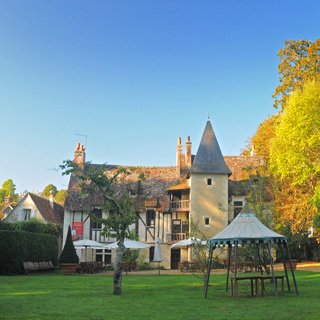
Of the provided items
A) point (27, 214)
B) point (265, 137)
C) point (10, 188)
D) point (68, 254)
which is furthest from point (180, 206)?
point (10, 188)

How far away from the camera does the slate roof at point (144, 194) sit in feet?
132

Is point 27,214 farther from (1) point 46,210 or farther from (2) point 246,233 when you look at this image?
(2) point 246,233

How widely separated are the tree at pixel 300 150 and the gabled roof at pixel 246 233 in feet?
44.1

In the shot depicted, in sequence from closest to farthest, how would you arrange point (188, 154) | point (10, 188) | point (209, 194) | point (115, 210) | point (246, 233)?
point (246, 233) < point (115, 210) < point (209, 194) < point (188, 154) < point (10, 188)

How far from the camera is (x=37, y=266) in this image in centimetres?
2983

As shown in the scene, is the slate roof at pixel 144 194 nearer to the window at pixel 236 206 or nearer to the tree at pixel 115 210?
the window at pixel 236 206

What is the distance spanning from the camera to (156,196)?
136 feet

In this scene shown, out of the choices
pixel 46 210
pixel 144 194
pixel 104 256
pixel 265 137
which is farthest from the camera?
pixel 46 210

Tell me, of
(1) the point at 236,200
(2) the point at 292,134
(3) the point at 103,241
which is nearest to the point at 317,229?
(2) the point at 292,134

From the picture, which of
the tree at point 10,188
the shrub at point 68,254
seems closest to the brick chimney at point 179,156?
the shrub at point 68,254

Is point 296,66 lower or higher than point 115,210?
higher

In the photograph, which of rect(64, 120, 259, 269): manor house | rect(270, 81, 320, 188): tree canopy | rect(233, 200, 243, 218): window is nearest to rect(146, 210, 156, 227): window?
rect(64, 120, 259, 269): manor house

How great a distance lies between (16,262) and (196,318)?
19457 mm

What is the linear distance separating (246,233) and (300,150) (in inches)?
627
